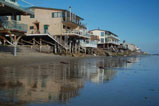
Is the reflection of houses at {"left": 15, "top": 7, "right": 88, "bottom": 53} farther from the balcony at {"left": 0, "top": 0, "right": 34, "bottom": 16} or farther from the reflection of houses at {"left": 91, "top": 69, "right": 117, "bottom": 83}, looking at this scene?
the reflection of houses at {"left": 91, "top": 69, "right": 117, "bottom": 83}

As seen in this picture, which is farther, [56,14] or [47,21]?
[47,21]

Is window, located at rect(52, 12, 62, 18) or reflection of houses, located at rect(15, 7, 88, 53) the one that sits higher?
window, located at rect(52, 12, 62, 18)

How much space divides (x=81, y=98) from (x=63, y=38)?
1402 inches

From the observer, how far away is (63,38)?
41469 millimetres

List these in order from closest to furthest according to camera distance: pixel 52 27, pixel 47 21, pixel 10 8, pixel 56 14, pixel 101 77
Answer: pixel 101 77 < pixel 10 8 < pixel 56 14 < pixel 52 27 < pixel 47 21

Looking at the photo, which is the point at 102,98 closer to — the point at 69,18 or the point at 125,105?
the point at 125,105

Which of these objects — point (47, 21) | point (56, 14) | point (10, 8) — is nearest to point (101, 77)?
point (10, 8)

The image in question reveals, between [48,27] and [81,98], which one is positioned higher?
[48,27]

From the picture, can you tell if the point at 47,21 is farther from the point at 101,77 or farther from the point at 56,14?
the point at 101,77

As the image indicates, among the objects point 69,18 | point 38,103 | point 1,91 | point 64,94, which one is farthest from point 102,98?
point 69,18

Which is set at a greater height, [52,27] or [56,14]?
[56,14]

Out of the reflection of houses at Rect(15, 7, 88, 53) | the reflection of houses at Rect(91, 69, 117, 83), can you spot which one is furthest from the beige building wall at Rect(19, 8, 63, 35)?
the reflection of houses at Rect(91, 69, 117, 83)

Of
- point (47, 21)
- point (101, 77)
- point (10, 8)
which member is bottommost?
point (101, 77)

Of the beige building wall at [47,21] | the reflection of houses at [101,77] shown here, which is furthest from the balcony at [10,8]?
the reflection of houses at [101,77]
